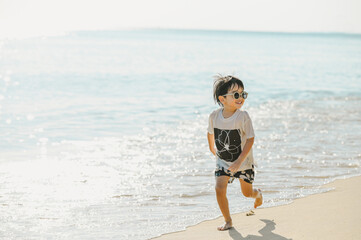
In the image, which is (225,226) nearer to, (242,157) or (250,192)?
(250,192)

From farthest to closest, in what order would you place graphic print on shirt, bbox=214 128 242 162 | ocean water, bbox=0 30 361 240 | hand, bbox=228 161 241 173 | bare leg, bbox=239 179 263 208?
1. ocean water, bbox=0 30 361 240
2. bare leg, bbox=239 179 263 208
3. graphic print on shirt, bbox=214 128 242 162
4. hand, bbox=228 161 241 173

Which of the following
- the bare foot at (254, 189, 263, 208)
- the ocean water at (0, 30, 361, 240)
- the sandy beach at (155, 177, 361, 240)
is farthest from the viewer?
the ocean water at (0, 30, 361, 240)

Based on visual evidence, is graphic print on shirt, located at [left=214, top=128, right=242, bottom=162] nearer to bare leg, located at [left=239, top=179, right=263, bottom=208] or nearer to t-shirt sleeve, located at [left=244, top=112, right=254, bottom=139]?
t-shirt sleeve, located at [left=244, top=112, right=254, bottom=139]

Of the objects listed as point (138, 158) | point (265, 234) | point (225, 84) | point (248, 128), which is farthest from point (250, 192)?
point (138, 158)

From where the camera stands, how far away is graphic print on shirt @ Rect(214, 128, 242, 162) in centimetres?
418

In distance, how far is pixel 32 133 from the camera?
925 cm

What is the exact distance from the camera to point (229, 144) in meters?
4.18

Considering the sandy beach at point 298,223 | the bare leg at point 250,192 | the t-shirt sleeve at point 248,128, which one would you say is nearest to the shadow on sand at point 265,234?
the sandy beach at point 298,223

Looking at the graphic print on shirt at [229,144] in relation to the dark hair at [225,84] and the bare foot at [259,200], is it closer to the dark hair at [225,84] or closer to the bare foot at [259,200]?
the dark hair at [225,84]

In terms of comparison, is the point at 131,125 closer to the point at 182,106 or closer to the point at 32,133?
the point at 32,133

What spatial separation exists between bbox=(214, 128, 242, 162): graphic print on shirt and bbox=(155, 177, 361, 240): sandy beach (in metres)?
0.62

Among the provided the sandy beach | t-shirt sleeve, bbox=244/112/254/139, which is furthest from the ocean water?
t-shirt sleeve, bbox=244/112/254/139

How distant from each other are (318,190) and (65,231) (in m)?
2.82

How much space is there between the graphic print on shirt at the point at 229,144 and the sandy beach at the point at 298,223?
0.62 meters
